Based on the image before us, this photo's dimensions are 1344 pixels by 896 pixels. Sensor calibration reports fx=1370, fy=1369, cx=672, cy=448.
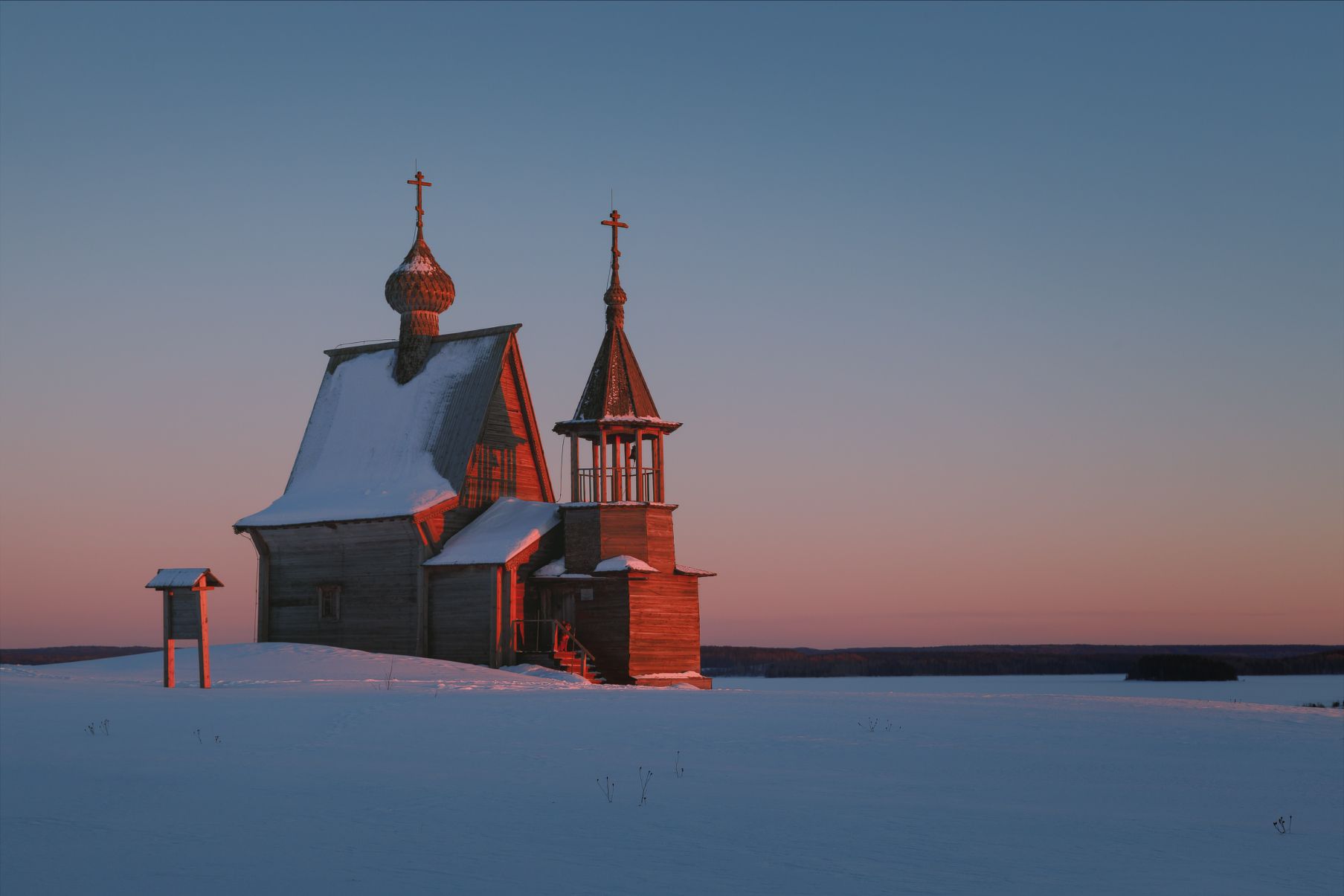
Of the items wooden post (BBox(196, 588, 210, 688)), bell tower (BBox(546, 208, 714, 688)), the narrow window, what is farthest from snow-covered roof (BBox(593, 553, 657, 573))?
wooden post (BBox(196, 588, 210, 688))

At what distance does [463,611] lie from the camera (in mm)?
36844

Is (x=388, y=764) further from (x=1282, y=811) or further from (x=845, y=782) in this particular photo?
(x=1282, y=811)

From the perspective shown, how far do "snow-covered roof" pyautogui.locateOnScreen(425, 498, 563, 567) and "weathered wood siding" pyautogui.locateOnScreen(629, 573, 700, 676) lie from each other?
3.10 m

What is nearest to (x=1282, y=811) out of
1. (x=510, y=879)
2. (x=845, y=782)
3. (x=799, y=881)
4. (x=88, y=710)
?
(x=845, y=782)

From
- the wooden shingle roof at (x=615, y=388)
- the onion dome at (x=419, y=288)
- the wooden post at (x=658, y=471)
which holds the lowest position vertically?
the wooden post at (x=658, y=471)

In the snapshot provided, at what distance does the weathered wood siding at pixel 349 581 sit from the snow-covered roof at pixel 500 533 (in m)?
1.17

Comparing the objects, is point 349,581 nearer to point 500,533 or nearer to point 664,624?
point 500,533

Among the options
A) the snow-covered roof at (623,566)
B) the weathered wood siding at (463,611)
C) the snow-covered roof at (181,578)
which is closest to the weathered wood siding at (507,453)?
the weathered wood siding at (463,611)

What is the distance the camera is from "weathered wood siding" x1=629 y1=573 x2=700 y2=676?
36.3 m

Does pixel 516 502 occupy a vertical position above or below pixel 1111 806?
above

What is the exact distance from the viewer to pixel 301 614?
3988 cm

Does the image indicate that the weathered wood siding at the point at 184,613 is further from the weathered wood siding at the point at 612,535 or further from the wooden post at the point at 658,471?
the wooden post at the point at 658,471

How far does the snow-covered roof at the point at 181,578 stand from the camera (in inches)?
1016

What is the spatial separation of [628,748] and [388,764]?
3613 millimetres
